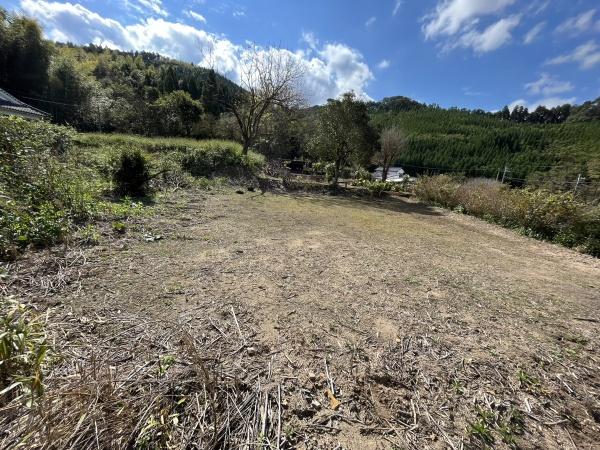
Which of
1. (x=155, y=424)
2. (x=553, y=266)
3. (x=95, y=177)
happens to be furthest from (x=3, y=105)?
(x=553, y=266)

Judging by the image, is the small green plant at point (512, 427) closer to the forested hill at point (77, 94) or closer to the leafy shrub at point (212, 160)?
the leafy shrub at point (212, 160)

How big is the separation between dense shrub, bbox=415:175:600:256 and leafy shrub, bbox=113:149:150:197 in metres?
10.4

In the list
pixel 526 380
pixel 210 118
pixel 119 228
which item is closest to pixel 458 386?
pixel 526 380

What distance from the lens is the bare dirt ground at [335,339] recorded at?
4.99 ft

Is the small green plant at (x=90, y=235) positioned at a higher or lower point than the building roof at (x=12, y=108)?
lower

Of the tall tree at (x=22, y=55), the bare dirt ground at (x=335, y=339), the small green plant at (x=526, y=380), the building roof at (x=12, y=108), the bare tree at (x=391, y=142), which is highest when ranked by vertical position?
the tall tree at (x=22, y=55)

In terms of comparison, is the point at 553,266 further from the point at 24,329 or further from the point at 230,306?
the point at 24,329

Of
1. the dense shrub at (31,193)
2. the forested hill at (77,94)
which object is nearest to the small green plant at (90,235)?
the dense shrub at (31,193)

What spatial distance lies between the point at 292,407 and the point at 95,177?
23.3 ft

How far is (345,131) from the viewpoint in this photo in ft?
48.5

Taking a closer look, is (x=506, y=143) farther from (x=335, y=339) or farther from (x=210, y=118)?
(x=335, y=339)

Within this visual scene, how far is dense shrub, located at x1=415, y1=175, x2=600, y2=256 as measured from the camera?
20.6 feet

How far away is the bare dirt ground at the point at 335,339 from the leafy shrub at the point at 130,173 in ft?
8.40

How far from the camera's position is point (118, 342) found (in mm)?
1946
